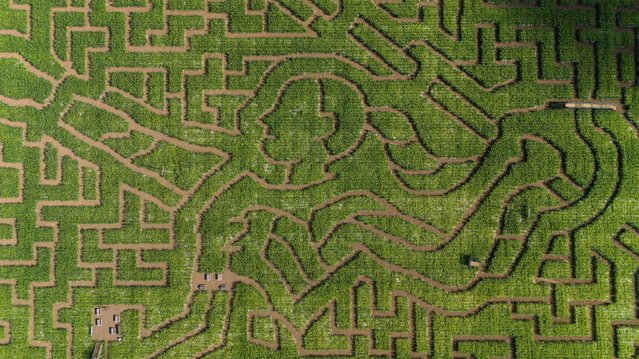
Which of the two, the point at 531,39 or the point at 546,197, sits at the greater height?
the point at 531,39

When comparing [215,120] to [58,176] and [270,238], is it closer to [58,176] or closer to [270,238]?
[270,238]

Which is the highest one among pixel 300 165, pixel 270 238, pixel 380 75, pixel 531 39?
pixel 531 39

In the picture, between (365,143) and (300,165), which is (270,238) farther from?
(365,143)

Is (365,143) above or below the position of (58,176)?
above

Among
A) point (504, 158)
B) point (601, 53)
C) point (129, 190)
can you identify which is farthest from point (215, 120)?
point (601, 53)

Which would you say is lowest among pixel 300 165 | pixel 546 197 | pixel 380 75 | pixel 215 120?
pixel 546 197

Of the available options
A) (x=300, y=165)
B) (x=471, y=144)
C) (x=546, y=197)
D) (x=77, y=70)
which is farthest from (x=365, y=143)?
(x=77, y=70)
